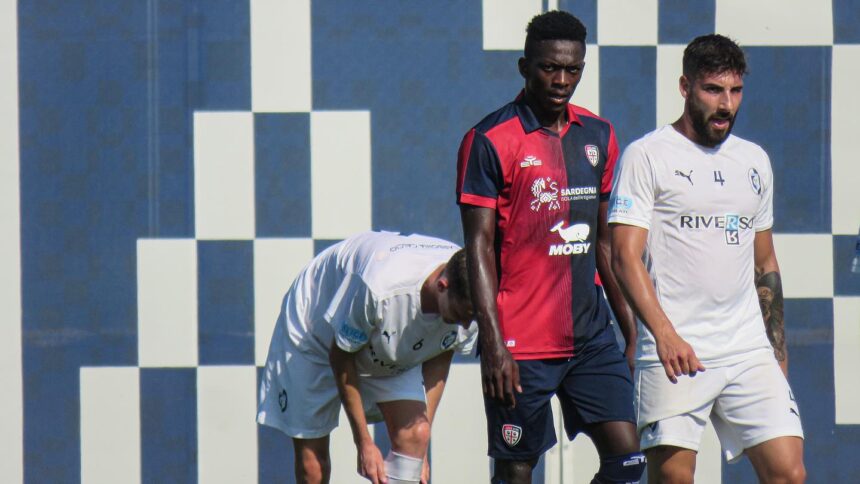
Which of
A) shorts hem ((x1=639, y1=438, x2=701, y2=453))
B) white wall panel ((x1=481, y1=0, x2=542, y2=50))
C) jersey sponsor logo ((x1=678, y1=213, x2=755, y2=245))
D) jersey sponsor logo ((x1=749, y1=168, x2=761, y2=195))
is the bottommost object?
shorts hem ((x1=639, y1=438, x2=701, y2=453))

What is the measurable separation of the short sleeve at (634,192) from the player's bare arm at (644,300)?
2 cm

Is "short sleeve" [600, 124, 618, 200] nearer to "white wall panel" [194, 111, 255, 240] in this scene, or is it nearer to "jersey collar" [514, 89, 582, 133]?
"jersey collar" [514, 89, 582, 133]

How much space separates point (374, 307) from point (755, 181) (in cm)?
98

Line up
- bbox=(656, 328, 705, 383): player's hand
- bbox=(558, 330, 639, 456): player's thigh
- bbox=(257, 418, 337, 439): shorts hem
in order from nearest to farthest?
bbox=(656, 328, 705, 383): player's hand
bbox=(558, 330, 639, 456): player's thigh
bbox=(257, 418, 337, 439): shorts hem

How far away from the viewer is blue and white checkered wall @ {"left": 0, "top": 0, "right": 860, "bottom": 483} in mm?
4137

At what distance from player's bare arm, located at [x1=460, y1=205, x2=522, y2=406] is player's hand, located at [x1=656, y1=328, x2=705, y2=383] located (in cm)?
34

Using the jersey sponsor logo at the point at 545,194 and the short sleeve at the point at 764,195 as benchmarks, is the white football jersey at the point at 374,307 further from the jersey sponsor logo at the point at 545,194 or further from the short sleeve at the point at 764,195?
the short sleeve at the point at 764,195

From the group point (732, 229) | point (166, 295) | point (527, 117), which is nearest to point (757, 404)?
point (732, 229)

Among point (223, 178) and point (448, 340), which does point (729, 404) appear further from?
point (223, 178)

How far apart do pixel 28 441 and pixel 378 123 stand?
150cm

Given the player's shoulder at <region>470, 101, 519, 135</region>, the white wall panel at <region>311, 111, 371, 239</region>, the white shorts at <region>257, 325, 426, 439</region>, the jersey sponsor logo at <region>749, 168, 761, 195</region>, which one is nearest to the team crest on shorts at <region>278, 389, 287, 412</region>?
the white shorts at <region>257, 325, 426, 439</region>

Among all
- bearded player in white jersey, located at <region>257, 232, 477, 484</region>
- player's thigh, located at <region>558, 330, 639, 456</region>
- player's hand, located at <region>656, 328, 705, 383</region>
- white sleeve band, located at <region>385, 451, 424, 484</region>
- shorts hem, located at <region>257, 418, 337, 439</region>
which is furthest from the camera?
shorts hem, located at <region>257, 418, 337, 439</region>

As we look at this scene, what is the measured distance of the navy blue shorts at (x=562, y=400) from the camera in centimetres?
332

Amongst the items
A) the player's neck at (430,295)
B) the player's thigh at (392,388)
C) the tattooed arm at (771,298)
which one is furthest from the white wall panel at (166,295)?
the tattooed arm at (771,298)
